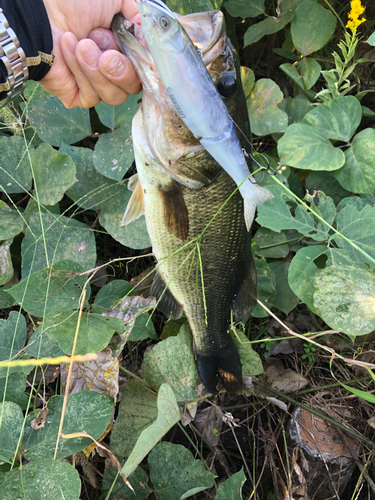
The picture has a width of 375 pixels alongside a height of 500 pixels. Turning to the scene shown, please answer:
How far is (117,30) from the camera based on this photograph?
1.25 metres

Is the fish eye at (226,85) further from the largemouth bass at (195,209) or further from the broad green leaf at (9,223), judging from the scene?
the broad green leaf at (9,223)

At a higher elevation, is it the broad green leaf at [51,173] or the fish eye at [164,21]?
the fish eye at [164,21]

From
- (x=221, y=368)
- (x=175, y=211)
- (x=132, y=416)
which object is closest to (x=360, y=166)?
(x=175, y=211)

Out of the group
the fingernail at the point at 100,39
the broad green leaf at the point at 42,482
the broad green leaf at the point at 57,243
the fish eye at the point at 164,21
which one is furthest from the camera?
the broad green leaf at the point at 57,243

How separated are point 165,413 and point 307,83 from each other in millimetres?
2066

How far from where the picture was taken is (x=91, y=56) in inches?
55.4

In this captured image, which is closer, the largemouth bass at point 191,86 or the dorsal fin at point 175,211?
the largemouth bass at point 191,86

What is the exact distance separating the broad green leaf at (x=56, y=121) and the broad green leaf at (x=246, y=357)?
1.38 m

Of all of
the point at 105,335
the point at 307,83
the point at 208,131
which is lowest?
the point at 105,335

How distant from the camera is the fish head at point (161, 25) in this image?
987 millimetres

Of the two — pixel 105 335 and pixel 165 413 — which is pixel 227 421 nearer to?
pixel 165 413

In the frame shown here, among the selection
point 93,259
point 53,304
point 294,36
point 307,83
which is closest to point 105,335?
point 53,304

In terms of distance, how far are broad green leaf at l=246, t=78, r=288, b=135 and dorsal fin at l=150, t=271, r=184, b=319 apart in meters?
1.06

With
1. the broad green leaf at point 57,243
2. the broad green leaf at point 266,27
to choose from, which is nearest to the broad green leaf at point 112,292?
the broad green leaf at point 57,243
